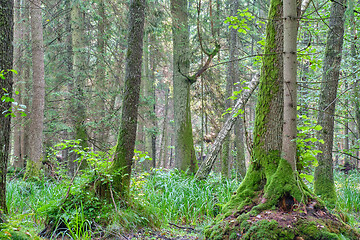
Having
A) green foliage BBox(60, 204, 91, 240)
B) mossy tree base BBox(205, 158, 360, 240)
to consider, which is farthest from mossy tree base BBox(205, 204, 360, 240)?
green foliage BBox(60, 204, 91, 240)

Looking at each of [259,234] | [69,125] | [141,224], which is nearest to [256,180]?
[259,234]

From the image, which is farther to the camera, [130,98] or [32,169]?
[32,169]

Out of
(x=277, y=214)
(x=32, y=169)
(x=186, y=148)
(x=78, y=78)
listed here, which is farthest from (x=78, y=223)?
(x=78, y=78)

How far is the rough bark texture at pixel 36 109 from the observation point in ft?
28.0

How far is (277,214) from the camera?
10.3 feet

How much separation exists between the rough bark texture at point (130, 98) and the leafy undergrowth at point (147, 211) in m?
0.58

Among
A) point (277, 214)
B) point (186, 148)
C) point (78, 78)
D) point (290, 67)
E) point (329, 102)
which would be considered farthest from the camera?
point (78, 78)

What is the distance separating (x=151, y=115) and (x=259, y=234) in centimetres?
1072

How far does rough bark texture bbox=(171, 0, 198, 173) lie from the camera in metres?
8.87

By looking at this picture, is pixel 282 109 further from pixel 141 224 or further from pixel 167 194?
pixel 167 194

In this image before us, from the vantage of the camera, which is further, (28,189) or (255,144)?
(28,189)

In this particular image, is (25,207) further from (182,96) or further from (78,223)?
(182,96)

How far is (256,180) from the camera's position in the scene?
3.74m

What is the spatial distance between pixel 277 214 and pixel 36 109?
835 cm
